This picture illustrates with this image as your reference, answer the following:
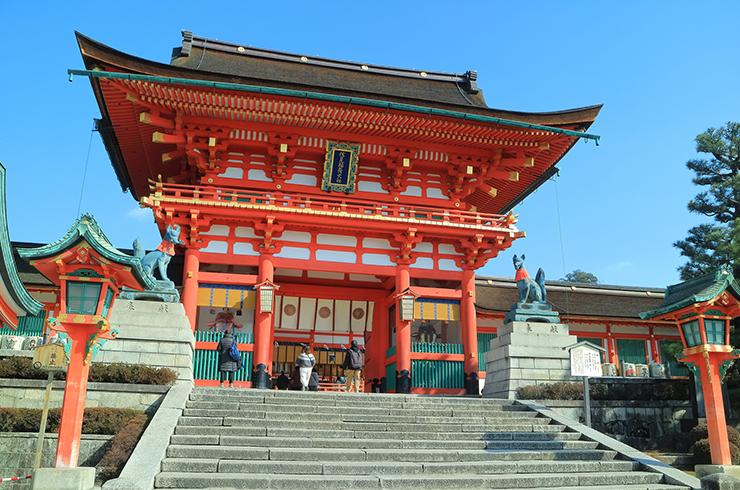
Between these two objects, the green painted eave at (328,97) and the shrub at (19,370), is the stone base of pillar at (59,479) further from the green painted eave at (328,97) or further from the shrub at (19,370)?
the green painted eave at (328,97)

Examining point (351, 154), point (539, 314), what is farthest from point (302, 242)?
point (539, 314)

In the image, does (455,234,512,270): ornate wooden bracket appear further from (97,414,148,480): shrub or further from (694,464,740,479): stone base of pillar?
(97,414,148,480): shrub

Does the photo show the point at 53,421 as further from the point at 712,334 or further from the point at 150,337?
the point at 712,334

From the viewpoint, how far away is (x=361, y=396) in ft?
41.0

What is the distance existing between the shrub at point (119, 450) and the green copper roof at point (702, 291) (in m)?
9.47

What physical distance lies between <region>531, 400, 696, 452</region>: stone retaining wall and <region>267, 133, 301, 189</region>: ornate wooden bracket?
9.92 metres

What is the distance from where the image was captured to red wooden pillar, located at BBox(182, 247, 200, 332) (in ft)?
49.8

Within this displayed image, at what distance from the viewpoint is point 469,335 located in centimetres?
1669

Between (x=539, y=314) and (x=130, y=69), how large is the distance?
12331 mm

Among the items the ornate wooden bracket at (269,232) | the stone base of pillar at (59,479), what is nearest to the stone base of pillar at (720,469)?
the stone base of pillar at (59,479)

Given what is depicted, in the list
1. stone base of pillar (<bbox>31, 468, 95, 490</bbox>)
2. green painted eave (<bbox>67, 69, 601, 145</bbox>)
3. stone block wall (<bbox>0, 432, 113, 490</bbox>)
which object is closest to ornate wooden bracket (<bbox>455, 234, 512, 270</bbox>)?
green painted eave (<bbox>67, 69, 601, 145</bbox>)

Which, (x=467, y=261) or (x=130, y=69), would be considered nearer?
(x=130, y=69)

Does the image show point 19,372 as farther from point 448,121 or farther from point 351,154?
point 448,121

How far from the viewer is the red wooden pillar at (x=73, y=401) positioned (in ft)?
25.8
